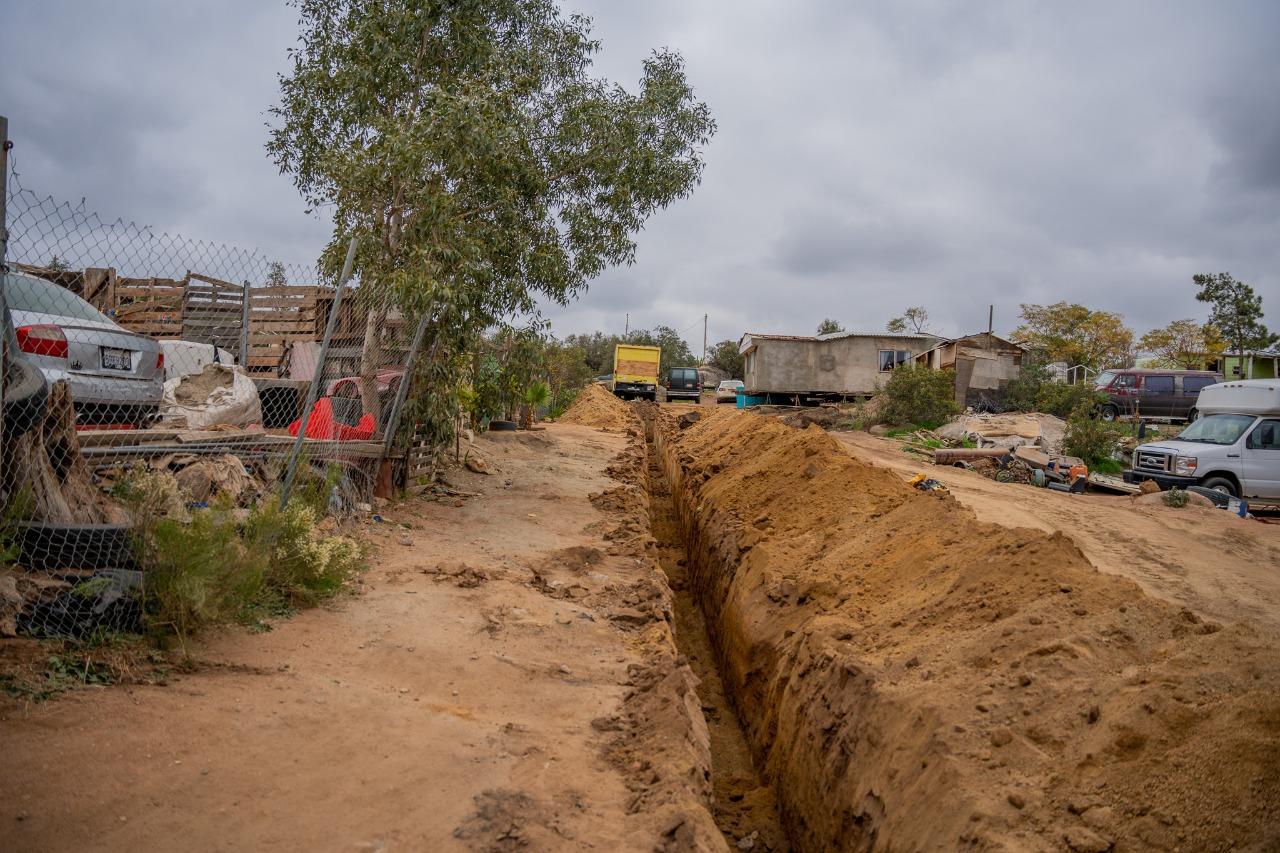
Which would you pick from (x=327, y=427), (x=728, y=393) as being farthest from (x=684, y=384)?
(x=327, y=427)

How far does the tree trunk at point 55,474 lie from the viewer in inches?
165

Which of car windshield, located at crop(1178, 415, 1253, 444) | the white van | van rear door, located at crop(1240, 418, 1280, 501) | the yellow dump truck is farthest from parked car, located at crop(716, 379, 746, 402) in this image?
van rear door, located at crop(1240, 418, 1280, 501)

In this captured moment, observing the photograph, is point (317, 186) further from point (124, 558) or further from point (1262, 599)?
point (1262, 599)

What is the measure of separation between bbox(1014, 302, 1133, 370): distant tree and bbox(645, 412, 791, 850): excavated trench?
3460cm

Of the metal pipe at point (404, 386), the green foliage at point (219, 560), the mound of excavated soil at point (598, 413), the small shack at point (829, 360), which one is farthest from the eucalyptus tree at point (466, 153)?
the small shack at point (829, 360)

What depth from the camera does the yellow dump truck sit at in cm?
3934

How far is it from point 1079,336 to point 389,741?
44012 millimetres

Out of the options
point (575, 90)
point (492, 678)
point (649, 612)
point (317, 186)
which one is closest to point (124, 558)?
point (492, 678)

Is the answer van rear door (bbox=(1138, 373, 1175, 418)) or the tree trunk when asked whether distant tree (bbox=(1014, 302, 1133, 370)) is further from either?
the tree trunk

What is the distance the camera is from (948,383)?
1010 inches

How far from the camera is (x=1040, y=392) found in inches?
1062

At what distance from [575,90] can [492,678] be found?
29.8 ft

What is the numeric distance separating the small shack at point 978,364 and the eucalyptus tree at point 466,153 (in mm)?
→ 19935

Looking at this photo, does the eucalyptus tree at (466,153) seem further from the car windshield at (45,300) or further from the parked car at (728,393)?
the parked car at (728,393)
